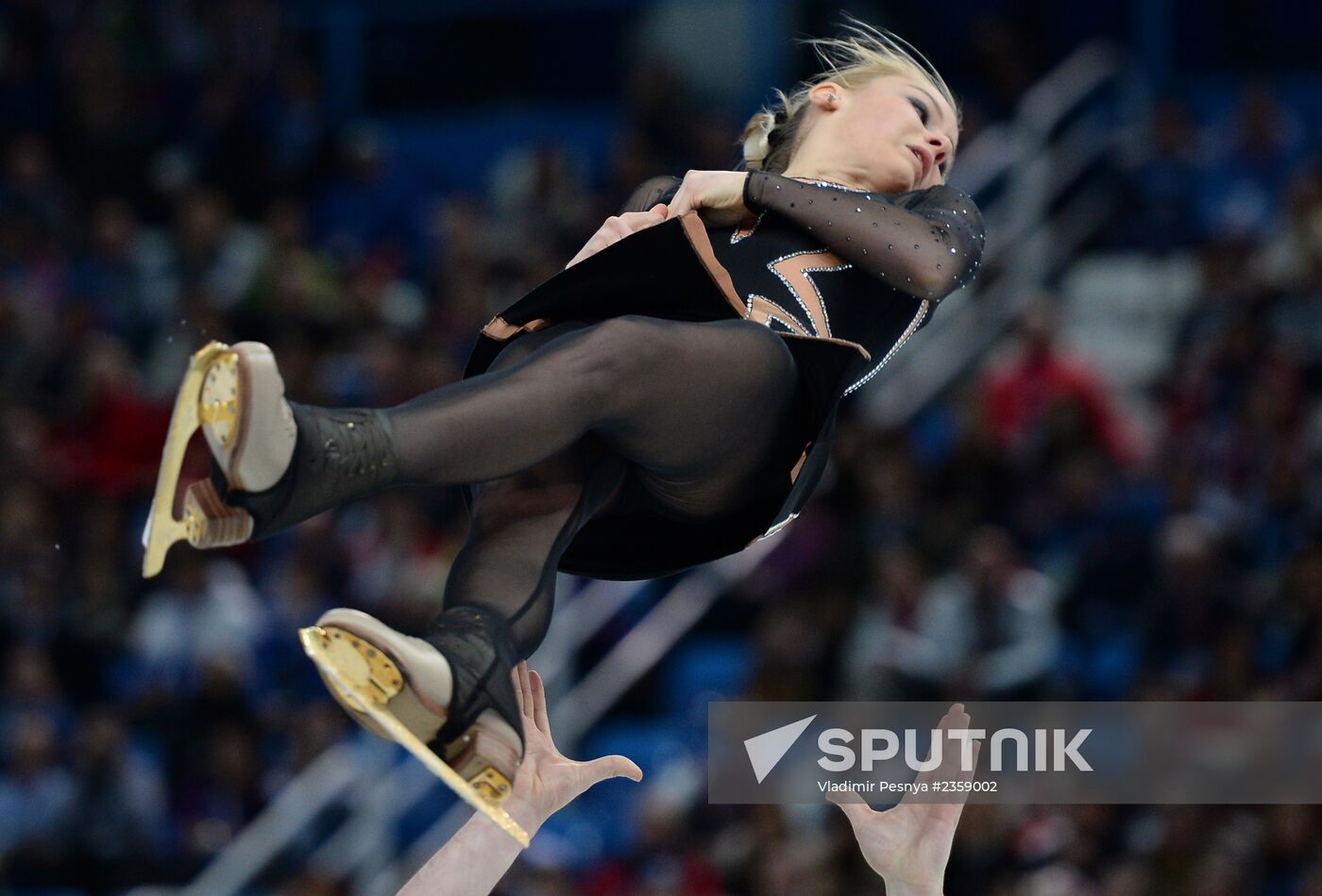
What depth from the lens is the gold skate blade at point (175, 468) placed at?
2752 millimetres

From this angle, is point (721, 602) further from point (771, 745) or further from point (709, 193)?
point (709, 193)

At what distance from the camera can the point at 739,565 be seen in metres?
7.33

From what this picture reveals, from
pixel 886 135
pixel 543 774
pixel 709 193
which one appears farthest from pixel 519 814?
pixel 886 135

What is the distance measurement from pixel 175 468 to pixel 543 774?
1066 millimetres

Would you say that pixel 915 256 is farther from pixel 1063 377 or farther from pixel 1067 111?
pixel 1067 111

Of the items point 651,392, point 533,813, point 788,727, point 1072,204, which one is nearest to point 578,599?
point 788,727

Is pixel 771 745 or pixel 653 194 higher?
pixel 653 194

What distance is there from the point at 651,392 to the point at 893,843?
0.94 meters

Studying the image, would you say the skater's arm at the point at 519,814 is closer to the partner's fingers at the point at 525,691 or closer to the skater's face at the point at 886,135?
the partner's fingers at the point at 525,691

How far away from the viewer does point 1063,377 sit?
7402mm

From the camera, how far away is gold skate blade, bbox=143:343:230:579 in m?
2.75

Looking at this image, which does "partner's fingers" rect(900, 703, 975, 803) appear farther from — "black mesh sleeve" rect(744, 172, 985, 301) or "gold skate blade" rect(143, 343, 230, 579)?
"gold skate blade" rect(143, 343, 230, 579)

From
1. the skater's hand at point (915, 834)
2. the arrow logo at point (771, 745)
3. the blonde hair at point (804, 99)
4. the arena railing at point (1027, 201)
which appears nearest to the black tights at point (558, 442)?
the skater's hand at point (915, 834)

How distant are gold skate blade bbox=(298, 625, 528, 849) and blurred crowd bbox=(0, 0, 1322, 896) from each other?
11.6 ft
